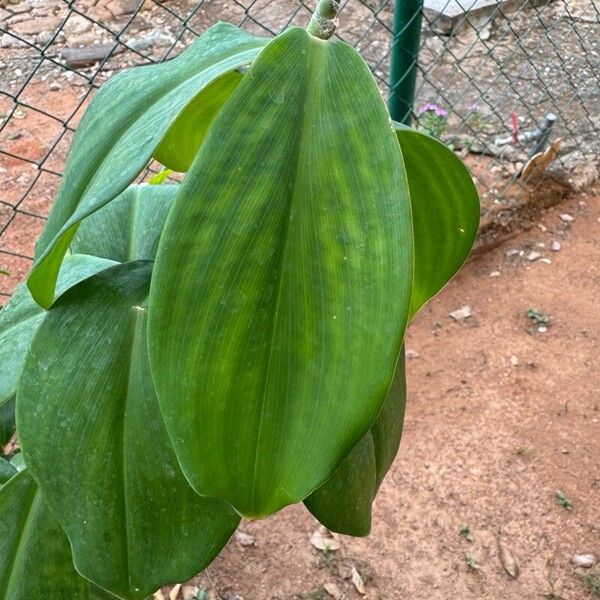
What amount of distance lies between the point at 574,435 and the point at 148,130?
56.8 inches

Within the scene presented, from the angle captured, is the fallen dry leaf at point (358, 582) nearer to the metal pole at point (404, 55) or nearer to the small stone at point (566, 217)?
the metal pole at point (404, 55)

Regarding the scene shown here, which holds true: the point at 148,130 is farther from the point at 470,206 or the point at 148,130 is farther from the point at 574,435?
the point at 574,435

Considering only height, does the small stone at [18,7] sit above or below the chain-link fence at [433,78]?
above

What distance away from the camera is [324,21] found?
57 centimetres

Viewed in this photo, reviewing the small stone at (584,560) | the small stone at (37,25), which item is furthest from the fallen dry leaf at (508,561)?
the small stone at (37,25)

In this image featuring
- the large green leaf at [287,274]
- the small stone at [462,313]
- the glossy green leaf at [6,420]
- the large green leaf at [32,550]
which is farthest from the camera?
the small stone at [462,313]

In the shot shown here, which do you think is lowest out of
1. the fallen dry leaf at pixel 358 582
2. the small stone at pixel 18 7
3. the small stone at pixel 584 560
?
Answer: the small stone at pixel 584 560

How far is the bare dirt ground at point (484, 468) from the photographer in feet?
4.89

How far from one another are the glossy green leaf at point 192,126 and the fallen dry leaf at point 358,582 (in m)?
0.96

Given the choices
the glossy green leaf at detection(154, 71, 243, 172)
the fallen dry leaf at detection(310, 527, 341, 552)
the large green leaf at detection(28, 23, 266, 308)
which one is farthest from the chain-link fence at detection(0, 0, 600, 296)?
the large green leaf at detection(28, 23, 266, 308)

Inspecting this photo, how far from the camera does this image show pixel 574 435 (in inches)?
68.7

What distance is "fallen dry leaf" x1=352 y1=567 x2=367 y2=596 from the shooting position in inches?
57.8

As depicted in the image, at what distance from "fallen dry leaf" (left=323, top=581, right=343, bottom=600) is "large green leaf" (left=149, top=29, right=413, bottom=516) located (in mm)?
1015

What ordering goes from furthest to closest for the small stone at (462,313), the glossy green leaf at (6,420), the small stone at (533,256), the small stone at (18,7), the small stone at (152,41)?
1. the small stone at (18,7)
2. the small stone at (152,41)
3. the small stone at (533,256)
4. the small stone at (462,313)
5. the glossy green leaf at (6,420)
